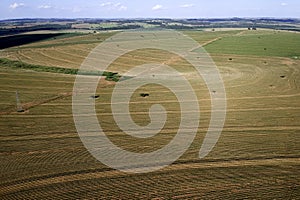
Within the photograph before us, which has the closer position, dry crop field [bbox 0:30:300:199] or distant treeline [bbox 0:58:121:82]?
dry crop field [bbox 0:30:300:199]

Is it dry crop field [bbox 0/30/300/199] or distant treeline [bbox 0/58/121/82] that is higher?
distant treeline [bbox 0/58/121/82]

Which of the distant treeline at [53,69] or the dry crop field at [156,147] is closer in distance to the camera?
the dry crop field at [156,147]

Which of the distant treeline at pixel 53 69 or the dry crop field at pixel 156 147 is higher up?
the distant treeline at pixel 53 69

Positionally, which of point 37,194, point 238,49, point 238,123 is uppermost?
point 238,49

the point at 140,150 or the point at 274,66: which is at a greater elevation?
the point at 274,66

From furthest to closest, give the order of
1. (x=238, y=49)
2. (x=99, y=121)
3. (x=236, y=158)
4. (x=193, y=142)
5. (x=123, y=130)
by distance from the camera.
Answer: (x=238, y=49)
(x=99, y=121)
(x=123, y=130)
(x=193, y=142)
(x=236, y=158)

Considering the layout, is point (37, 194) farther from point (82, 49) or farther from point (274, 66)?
point (82, 49)

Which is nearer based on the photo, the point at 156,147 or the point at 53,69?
the point at 156,147

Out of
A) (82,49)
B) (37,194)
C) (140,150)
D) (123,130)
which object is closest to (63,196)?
(37,194)
